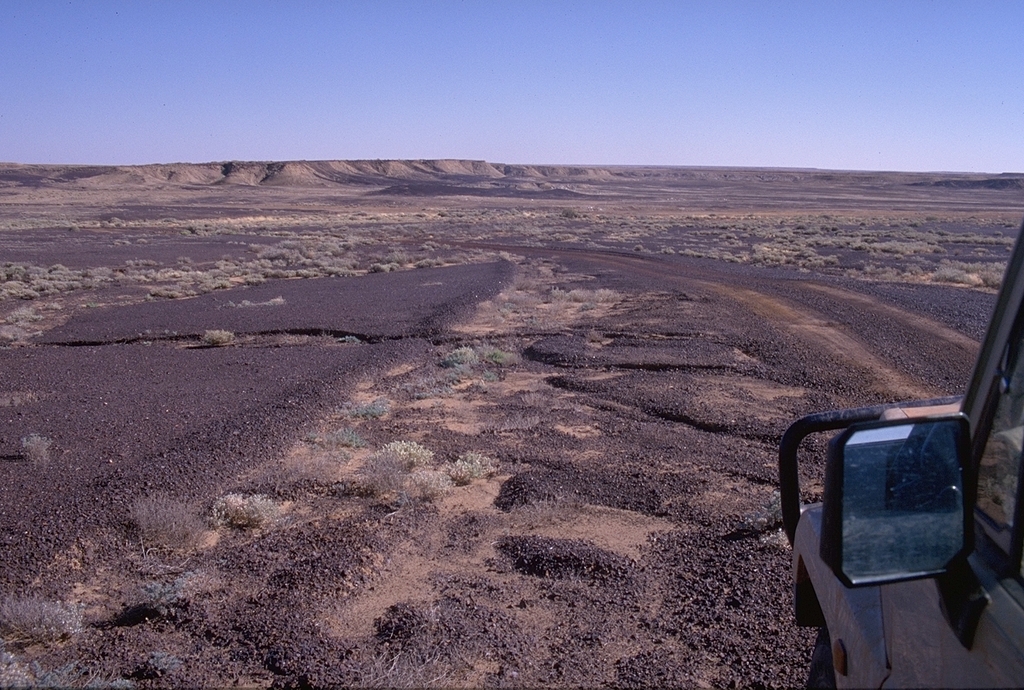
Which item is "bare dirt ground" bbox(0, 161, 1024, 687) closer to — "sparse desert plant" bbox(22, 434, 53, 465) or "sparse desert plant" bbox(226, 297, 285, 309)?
"sparse desert plant" bbox(22, 434, 53, 465)

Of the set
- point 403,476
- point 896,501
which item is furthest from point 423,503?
point 896,501

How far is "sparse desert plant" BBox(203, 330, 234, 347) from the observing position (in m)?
14.7

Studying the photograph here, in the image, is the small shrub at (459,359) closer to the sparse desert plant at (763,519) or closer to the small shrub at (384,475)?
the small shrub at (384,475)

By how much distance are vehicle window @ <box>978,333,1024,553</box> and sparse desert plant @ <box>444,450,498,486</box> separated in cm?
580

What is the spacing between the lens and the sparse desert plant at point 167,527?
598cm

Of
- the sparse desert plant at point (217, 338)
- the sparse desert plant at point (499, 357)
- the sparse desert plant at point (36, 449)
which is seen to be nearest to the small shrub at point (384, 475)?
the sparse desert plant at point (36, 449)

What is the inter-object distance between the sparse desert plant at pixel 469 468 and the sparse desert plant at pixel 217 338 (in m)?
8.59

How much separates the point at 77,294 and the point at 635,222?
40631mm

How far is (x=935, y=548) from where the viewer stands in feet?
5.52

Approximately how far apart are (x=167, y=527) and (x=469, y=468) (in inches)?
105

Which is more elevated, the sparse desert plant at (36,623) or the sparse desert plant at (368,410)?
the sparse desert plant at (36,623)

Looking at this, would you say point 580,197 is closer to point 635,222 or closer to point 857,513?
point 635,222

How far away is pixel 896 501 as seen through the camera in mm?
1748

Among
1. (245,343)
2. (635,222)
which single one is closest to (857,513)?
(245,343)
